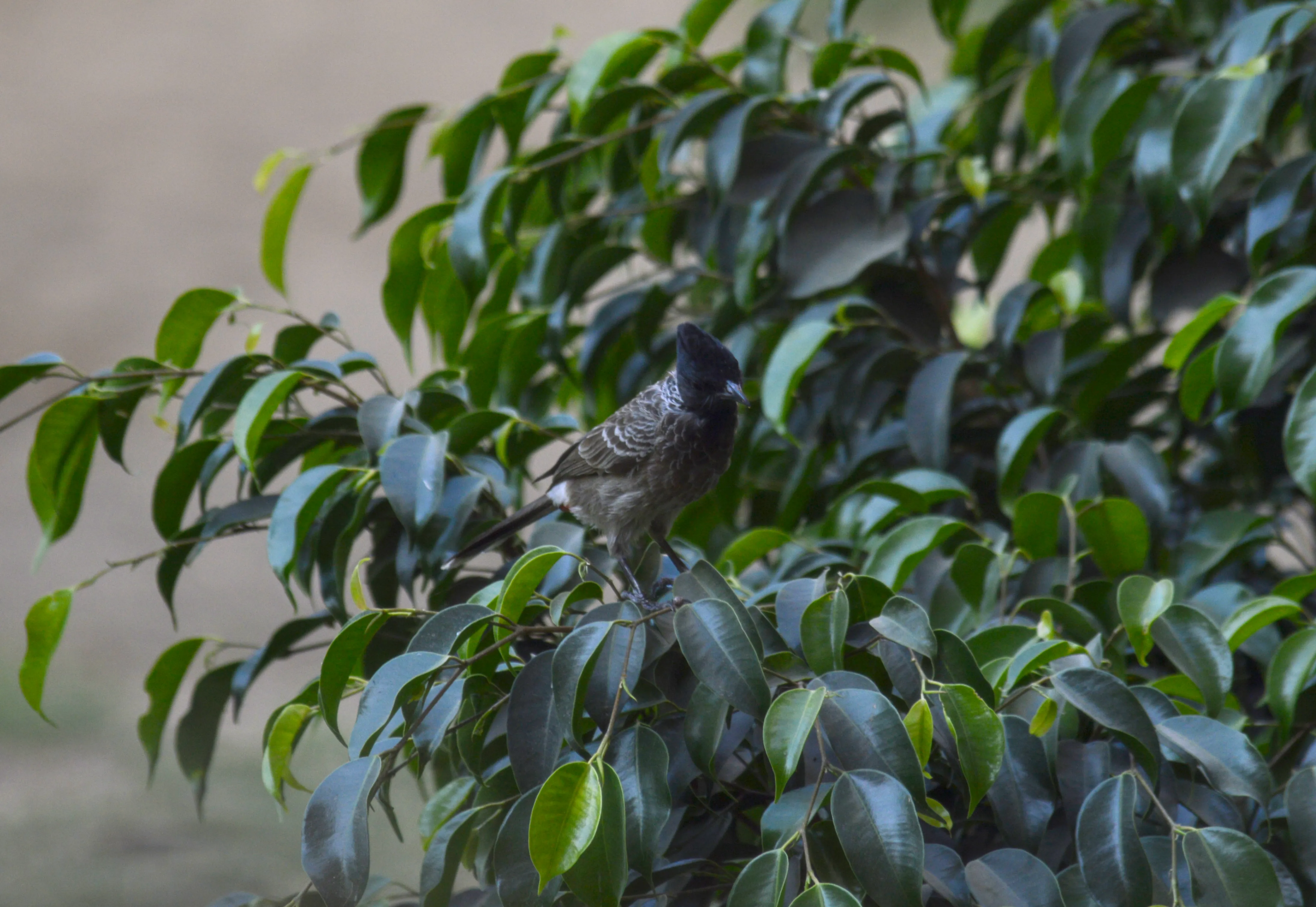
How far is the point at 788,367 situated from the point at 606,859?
2.92 feet

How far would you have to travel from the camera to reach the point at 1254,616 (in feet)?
4.30

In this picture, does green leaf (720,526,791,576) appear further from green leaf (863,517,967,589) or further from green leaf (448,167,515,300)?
green leaf (448,167,515,300)

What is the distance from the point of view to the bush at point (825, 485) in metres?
1.02

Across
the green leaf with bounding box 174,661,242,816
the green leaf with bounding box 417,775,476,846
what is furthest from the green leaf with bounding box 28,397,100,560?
the green leaf with bounding box 417,775,476,846

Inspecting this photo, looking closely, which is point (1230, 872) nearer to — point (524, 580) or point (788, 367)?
point (524, 580)

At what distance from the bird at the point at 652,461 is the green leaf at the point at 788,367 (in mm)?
74

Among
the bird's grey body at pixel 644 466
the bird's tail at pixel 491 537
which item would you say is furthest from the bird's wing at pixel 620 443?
the bird's tail at pixel 491 537

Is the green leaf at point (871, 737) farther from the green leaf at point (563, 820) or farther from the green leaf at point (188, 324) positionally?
the green leaf at point (188, 324)

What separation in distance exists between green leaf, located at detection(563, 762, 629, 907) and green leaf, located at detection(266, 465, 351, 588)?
478 millimetres

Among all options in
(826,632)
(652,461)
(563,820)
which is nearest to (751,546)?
(652,461)

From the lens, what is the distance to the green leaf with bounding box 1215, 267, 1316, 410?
4.72 feet

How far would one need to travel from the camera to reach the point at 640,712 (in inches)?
46.7

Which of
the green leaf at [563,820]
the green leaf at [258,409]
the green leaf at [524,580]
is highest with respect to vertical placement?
the green leaf at [258,409]

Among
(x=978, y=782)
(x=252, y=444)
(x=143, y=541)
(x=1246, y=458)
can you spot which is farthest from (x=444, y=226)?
(x=143, y=541)
